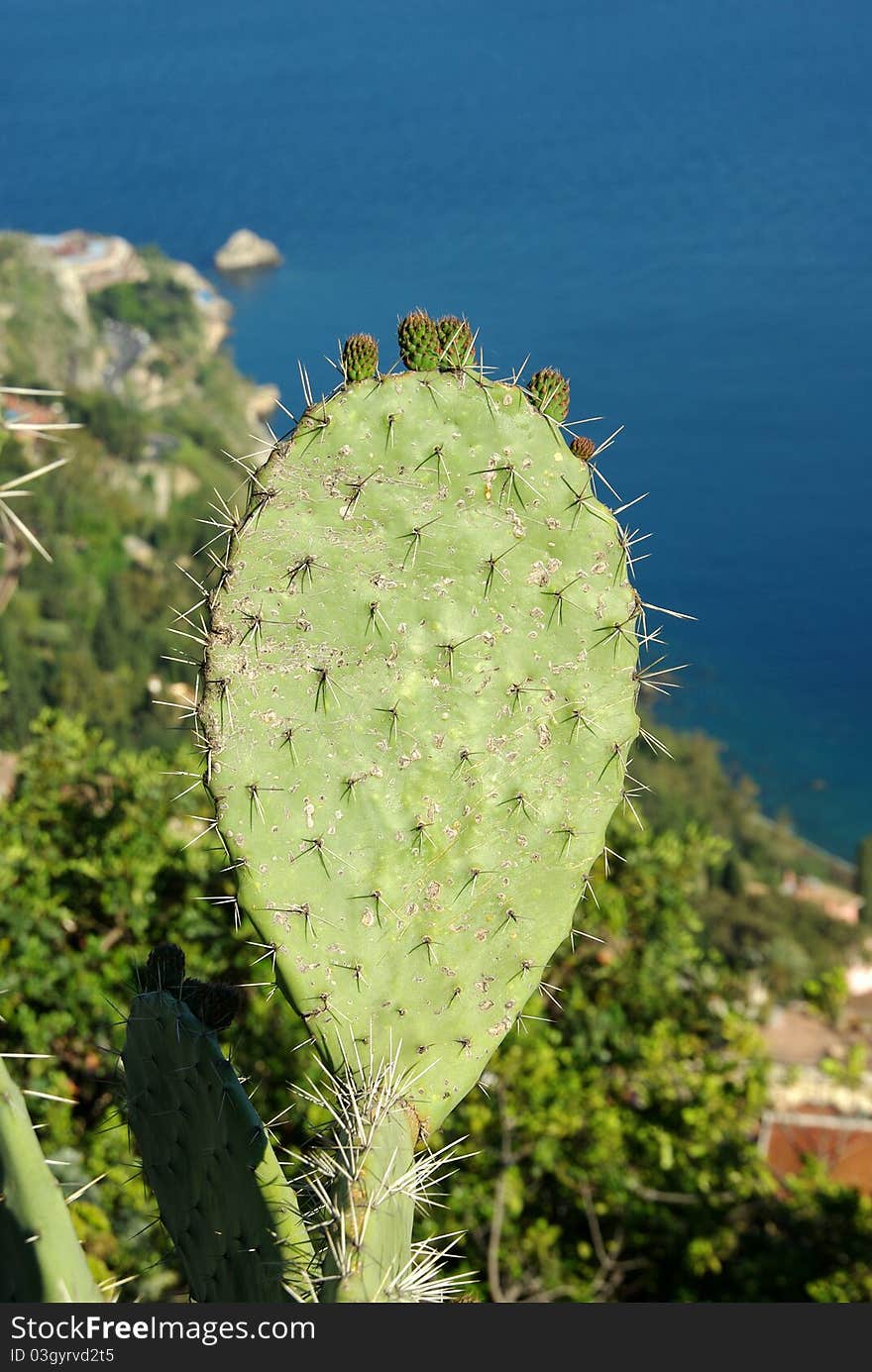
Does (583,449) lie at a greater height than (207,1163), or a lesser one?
greater

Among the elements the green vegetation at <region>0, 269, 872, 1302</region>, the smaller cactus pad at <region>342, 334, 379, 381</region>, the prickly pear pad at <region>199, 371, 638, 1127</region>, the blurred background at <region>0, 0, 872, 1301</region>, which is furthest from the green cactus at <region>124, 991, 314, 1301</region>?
the green vegetation at <region>0, 269, 872, 1302</region>

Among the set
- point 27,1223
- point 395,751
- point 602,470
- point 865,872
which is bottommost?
point 27,1223

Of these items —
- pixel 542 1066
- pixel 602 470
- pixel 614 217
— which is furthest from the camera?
pixel 614 217

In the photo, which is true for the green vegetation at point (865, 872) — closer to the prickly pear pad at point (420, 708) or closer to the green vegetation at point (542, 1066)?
the green vegetation at point (542, 1066)

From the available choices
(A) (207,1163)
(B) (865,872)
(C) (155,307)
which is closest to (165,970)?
(A) (207,1163)

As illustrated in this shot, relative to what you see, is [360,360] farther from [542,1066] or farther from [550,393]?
[542,1066]

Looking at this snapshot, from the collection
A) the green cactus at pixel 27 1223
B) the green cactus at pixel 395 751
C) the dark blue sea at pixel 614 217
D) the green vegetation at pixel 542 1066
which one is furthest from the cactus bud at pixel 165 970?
the dark blue sea at pixel 614 217
